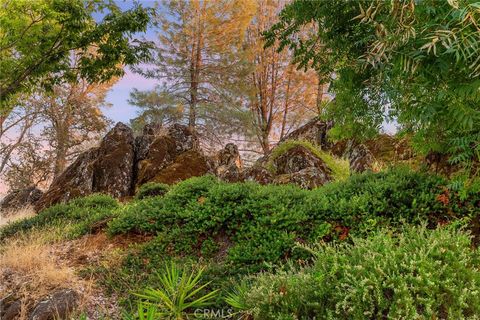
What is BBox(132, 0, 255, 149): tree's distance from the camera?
17.1m

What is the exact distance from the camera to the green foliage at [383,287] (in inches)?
103

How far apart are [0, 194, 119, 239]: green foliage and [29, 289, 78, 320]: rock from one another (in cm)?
297

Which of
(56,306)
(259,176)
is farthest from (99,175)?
(56,306)

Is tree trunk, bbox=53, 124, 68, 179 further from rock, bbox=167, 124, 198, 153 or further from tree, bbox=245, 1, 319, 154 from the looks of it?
tree, bbox=245, 1, 319, 154

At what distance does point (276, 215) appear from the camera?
16.8 ft

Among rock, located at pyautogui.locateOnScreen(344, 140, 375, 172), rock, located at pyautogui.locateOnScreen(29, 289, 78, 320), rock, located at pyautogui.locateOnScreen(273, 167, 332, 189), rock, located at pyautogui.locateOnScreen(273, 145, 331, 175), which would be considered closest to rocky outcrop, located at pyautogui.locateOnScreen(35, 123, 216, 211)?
rock, located at pyautogui.locateOnScreen(273, 145, 331, 175)

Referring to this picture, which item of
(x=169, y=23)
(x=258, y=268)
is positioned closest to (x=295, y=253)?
(x=258, y=268)

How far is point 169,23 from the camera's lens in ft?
57.2

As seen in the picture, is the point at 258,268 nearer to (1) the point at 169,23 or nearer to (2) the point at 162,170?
(2) the point at 162,170

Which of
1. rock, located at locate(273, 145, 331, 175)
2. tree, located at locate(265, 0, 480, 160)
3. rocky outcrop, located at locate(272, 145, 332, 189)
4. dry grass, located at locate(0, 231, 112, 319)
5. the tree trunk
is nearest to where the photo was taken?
tree, located at locate(265, 0, 480, 160)

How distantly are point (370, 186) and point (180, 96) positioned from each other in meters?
13.0

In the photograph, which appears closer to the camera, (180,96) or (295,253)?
(295,253)

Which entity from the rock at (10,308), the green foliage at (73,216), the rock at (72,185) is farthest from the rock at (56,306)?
the rock at (72,185)

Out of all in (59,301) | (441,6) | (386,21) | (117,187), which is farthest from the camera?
(117,187)
